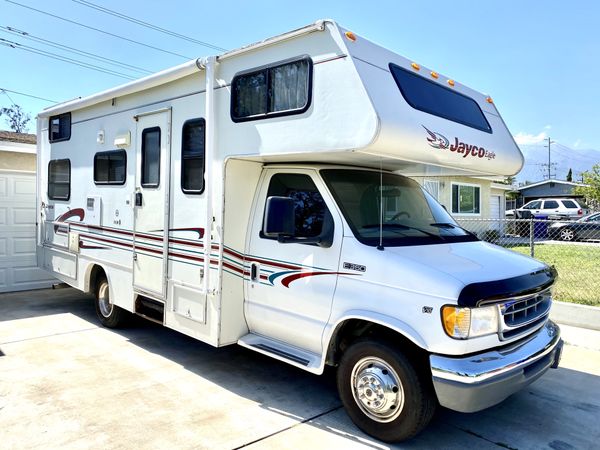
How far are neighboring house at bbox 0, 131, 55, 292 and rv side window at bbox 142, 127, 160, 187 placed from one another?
15.3 ft

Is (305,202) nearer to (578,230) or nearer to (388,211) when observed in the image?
(388,211)

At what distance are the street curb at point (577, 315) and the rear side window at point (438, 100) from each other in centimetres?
345

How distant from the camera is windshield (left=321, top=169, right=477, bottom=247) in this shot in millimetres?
3957

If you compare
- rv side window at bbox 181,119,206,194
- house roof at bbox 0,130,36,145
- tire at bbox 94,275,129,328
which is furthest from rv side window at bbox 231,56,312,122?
house roof at bbox 0,130,36,145

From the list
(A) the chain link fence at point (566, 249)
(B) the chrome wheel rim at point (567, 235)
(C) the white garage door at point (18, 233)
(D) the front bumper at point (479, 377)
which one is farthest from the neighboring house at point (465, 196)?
(D) the front bumper at point (479, 377)

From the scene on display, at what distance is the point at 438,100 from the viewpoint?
4445mm

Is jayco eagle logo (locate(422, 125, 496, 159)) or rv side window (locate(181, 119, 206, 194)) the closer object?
jayco eagle logo (locate(422, 125, 496, 159))

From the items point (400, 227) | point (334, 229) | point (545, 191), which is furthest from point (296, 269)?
point (545, 191)

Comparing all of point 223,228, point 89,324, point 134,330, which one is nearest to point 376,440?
point 223,228

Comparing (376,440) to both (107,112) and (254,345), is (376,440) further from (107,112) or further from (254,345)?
(107,112)

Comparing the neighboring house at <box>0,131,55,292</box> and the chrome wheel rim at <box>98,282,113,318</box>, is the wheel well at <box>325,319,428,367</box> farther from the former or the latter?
the neighboring house at <box>0,131,55,292</box>

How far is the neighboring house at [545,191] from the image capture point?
3441 cm

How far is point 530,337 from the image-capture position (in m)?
3.85

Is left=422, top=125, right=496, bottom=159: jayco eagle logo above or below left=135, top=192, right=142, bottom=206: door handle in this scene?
above
